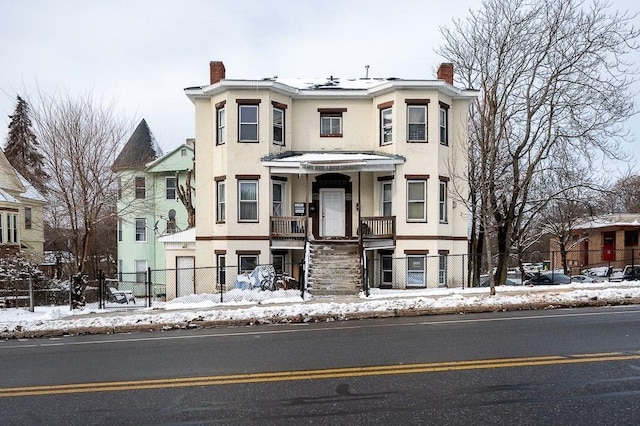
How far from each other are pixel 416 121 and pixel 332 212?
552cm

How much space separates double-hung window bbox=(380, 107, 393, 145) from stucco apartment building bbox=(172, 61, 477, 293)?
0.15 feet

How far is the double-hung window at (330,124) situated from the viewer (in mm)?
23359

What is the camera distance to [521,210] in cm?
2608

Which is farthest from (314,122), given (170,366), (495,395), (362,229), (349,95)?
(495,395)

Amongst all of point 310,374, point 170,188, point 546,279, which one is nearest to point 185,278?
point 170,188

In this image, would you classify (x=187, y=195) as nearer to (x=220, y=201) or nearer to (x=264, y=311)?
(x=220, y=201)

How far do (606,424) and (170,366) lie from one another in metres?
5.72

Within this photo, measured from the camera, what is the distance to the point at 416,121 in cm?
2209

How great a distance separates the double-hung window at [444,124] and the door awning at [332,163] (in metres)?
2.37

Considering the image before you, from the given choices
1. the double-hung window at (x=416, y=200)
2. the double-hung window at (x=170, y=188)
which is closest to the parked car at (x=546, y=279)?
the double-hung window at (x=416, y=200)

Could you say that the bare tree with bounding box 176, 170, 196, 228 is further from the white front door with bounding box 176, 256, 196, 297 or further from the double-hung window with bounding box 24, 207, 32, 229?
the double-hung window with bounding box 24, 207, 32, 229

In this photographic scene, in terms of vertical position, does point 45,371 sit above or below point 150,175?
below

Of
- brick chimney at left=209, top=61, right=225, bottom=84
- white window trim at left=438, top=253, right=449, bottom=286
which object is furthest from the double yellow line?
brick chimney at left=209, top=61, right=225, bottom=84

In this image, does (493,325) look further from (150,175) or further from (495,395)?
(150,175)
